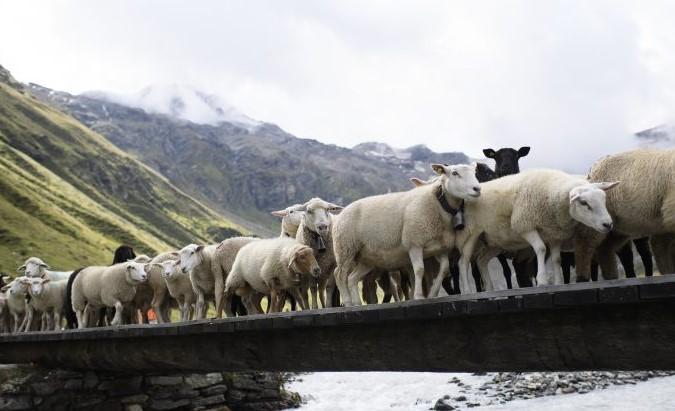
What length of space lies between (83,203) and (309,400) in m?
118

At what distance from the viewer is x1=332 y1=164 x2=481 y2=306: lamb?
10023 millimetres

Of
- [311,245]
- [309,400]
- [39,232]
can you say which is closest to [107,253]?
[39,232]

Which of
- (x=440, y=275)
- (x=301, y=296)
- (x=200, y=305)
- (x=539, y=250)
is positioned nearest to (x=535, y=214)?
(x=539, y=250)

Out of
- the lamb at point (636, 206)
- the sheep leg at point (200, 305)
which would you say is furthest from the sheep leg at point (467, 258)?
the sheep leg at point (200, 305)

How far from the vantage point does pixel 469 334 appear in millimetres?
8195

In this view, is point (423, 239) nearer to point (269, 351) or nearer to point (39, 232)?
point (269, 351)

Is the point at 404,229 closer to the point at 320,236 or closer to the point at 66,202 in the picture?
the point at 320,236

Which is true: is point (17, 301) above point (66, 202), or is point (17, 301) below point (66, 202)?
below

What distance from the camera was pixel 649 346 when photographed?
6504 mm

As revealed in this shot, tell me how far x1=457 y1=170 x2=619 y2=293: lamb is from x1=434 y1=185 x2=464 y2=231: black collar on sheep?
0.13m

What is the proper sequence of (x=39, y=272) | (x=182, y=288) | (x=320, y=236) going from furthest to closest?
(x=39, y=272)
(x=182, y=288)
(x=320, y=236)

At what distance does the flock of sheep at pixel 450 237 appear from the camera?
8406 mm

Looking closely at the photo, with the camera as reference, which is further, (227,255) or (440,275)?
(227,255)

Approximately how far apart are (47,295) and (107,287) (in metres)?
5.83
